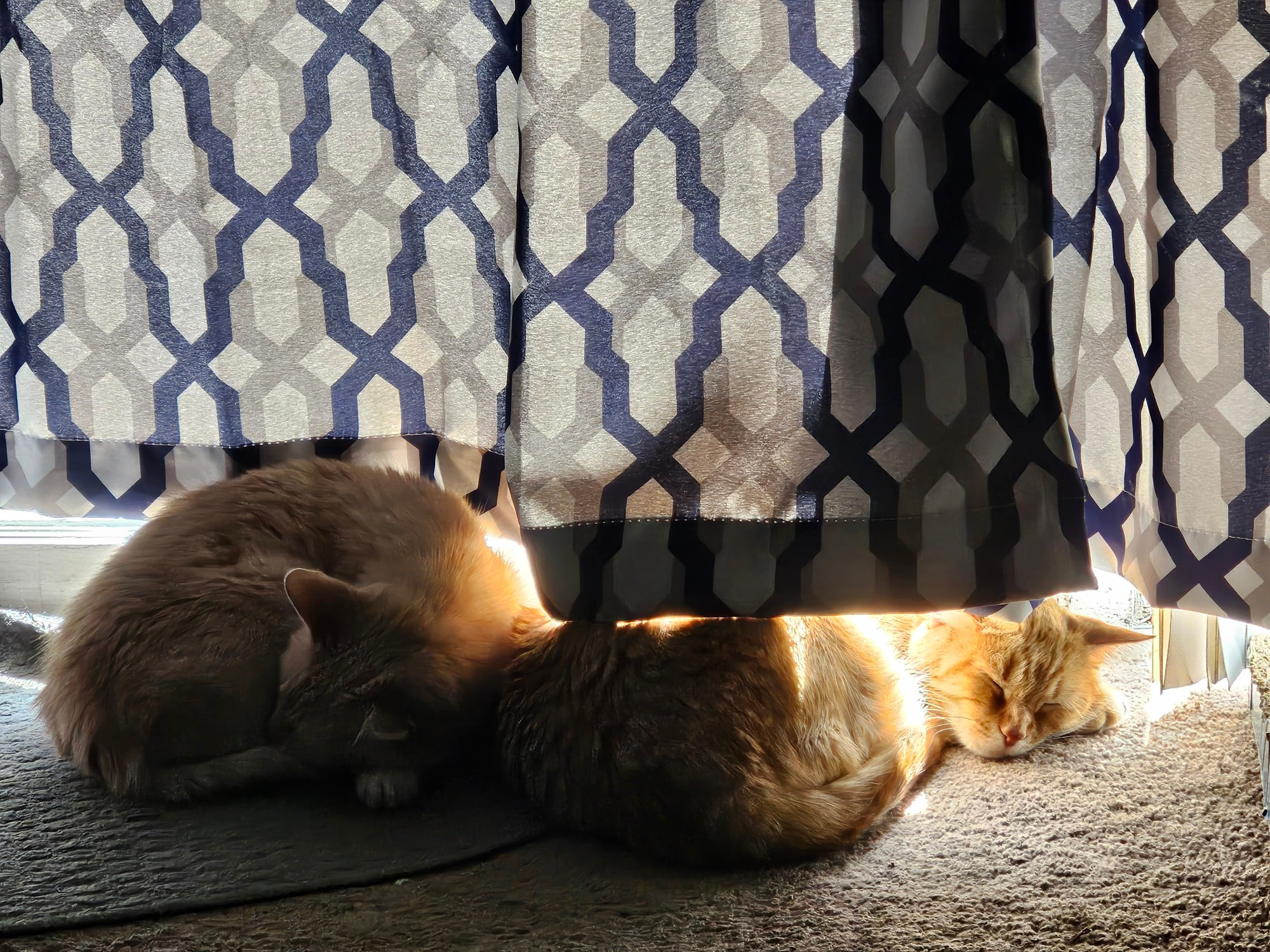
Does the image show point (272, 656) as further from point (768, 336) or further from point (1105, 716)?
point (1105, 716)

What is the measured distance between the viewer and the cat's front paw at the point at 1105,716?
0.94 meters

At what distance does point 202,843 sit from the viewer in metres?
0.74

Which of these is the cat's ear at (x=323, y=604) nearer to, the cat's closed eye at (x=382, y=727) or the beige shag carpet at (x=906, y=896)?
the cat's closed eye at (x=382, y=727)

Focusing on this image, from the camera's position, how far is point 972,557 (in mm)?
812

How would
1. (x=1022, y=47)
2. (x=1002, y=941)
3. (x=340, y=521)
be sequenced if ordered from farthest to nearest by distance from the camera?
(x=340, y=521) < (x=1022, y=47) < (x=1002, y=941)

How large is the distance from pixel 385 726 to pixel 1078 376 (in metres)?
0.79

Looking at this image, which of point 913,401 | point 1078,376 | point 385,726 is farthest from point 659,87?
point 385,726

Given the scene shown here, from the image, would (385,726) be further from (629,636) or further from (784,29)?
(784,29)

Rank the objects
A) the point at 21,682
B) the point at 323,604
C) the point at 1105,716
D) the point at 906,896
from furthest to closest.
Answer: the point at 21,682
the point at 1105,716
the point at 323,604
the point at 906,896

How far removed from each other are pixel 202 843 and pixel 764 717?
1.65 feet

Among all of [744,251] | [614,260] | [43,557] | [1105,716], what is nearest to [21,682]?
[43,557]

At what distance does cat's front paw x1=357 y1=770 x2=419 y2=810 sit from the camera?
0.79 metres

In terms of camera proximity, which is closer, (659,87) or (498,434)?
(659,87)

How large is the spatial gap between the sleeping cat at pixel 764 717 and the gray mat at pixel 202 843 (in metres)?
0.07
